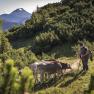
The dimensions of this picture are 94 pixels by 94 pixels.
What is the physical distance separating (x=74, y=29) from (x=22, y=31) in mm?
17298

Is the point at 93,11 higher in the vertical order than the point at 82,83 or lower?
higher

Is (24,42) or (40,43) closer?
(40,43)

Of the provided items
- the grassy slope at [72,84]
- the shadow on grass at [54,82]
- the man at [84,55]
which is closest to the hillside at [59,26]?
the man at [84,55]

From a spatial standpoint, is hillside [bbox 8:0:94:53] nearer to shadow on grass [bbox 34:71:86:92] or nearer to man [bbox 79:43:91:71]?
man [bbox 79:43:91:71]

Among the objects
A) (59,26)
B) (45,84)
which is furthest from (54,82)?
(59,26)

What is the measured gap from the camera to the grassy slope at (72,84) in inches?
735

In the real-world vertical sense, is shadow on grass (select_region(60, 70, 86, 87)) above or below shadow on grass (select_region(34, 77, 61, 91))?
above

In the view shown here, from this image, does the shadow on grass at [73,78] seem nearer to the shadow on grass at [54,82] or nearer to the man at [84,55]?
the shadow on grass at [54,82]

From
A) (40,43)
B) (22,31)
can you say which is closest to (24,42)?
(22,31)

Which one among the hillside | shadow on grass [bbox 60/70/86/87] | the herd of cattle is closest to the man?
shadow on grass [bbox 60/70/86/87]

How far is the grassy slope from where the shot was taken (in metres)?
18.7

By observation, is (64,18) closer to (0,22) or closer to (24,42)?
(24,42)

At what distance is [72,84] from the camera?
779 inches

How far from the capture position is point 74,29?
50.0m
